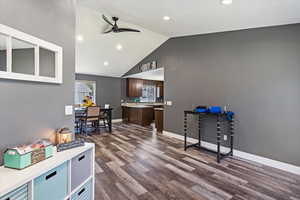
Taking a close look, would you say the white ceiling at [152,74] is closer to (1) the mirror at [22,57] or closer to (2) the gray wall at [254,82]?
(2) the gray wall at [254,82]

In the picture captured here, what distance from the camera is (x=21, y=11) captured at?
1.43 metres

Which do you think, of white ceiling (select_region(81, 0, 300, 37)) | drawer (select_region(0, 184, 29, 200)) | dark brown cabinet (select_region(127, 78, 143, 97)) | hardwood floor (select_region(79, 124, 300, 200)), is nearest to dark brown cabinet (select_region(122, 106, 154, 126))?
dark brown cabinet (select_region(127, 78, 143, 97))

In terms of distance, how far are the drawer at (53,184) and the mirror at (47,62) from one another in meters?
0.99

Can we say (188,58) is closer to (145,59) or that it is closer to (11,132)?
(145,59)

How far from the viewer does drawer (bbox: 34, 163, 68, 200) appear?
117 centimetres

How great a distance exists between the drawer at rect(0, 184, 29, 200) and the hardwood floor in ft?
3.70

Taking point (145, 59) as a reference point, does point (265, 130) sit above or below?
below

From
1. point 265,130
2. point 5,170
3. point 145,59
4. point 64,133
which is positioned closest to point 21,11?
point 64,133

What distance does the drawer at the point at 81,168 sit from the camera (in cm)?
A: 150

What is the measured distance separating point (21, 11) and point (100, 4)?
60.5 inches

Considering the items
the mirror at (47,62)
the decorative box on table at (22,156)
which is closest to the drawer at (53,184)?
the decorative box on table at (22,156)

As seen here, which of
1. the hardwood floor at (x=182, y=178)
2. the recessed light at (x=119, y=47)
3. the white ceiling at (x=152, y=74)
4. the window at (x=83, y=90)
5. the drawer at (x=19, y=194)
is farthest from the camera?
the window at (x=83, y=90)

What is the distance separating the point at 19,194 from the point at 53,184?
27 centimetres

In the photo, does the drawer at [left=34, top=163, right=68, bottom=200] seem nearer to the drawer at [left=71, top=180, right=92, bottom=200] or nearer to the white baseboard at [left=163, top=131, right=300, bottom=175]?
the drawer at [left=71, top=180, right=92, bottom=200]
